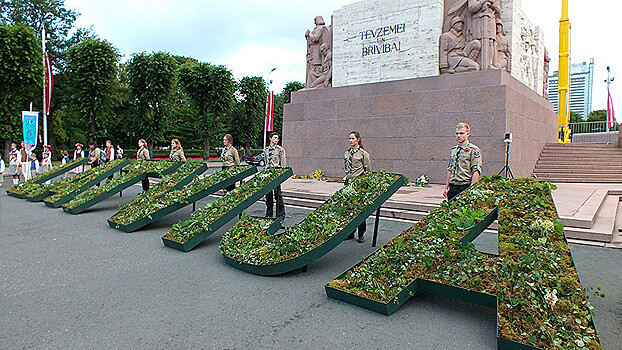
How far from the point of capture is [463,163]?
19.3 feet

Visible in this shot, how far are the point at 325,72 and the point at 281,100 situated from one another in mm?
39886

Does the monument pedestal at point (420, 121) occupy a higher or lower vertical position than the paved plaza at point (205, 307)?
higher

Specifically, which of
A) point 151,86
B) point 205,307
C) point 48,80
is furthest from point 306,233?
point 151,86

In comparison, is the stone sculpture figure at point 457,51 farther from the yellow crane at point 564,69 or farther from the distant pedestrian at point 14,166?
the yellow crane at point 564,69

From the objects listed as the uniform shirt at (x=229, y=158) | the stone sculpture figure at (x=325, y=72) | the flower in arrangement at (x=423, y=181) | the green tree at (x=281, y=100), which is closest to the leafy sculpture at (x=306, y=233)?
the uniform shirt at (x=229, y=158)

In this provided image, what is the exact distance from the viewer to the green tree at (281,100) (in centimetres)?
5164

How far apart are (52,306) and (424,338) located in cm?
358

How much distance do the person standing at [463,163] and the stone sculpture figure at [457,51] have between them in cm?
704

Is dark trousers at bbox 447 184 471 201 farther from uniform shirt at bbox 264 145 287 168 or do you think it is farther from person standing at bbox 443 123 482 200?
uniform shirt at bbox 264 145 287 168

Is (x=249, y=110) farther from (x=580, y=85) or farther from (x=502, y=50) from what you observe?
(x=580, y=85)

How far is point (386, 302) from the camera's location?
369 centimetres

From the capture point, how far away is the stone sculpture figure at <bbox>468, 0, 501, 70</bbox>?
38.3 ft

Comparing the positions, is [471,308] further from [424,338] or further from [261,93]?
[261,93]

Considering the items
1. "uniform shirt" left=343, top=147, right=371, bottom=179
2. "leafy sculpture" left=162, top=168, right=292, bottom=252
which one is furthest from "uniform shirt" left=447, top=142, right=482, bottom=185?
"leafy sculpture" left=162, top=168, right=292, bottom=252
